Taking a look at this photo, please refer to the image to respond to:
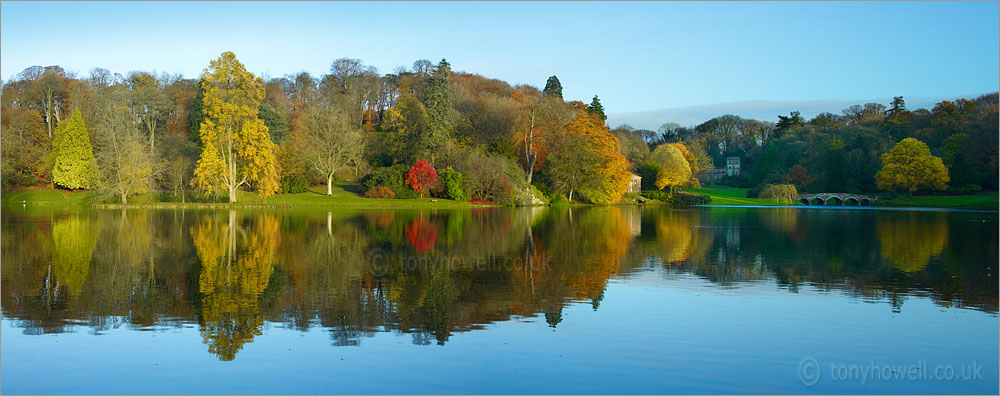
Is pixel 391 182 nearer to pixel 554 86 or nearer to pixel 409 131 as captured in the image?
pixel 409 131

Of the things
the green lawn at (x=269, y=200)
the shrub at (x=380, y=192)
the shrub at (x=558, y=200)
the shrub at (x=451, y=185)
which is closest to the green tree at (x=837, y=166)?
the shrub at (x=558, y=200)

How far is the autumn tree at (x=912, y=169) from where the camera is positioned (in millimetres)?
70062

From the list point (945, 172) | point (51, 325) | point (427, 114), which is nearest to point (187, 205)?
point (427, 114)

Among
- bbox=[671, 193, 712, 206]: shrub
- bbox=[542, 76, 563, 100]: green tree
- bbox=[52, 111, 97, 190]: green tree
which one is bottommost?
bbox=[671, 193, 712, 206]: shrub

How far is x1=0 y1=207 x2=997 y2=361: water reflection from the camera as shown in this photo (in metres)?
10.6

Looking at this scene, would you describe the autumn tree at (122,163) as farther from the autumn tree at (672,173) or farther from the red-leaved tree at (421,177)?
the autumn tree at (672,173)

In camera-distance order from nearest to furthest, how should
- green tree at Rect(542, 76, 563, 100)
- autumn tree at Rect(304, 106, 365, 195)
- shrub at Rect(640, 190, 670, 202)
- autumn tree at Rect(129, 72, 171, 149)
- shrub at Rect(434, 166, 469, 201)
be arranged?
shrub at Rect(434, 166, 469, 201), autumn tree at Rect(304, 106, 365, 195), autumn tree at Rect(129, 72, 171, 149), shrub at Rect(640, 190, 670, 202), green tree at Rect(542, 76, 563, 100)

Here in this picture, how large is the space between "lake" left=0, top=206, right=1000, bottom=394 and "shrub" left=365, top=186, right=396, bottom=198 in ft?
117

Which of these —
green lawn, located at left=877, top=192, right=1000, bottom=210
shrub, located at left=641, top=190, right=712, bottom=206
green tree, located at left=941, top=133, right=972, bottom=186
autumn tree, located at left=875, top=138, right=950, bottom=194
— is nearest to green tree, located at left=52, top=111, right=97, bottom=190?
shrub, located at left=641, top=190, right=712, bottom=206

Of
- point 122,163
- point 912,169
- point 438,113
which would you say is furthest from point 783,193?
point 122,163

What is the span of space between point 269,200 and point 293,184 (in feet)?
18.3

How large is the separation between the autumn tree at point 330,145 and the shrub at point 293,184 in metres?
1.82

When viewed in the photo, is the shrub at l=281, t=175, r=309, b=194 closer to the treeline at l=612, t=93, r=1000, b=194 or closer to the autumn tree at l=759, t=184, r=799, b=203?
the treeline at l=612, t=93, r=1000, b=194

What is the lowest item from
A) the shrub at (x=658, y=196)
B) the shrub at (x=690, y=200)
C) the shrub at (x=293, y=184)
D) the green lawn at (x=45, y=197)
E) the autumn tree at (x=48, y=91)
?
the shrub at (x=690, y=200)
